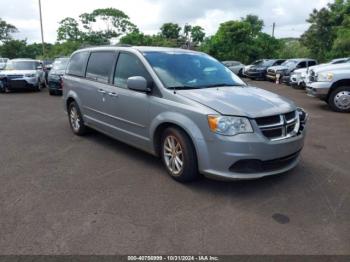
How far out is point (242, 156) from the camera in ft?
11.9

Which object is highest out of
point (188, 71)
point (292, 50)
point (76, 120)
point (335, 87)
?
point (292, 50)

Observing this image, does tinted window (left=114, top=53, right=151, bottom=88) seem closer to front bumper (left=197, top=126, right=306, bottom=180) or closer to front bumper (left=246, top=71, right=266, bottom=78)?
front bumper (left=197, top=126, right=306, bottom=180)

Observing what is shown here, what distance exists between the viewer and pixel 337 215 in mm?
3408

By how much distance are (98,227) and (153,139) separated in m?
1.61

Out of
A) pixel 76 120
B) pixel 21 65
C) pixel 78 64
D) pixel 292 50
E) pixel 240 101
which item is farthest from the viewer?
pixel 292 50

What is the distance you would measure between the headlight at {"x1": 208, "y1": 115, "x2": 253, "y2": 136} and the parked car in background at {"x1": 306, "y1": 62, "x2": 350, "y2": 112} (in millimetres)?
6767

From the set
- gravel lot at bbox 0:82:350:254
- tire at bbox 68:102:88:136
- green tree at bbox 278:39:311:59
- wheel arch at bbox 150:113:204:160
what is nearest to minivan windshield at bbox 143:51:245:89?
wheel arch at bbox 150:113:204:160

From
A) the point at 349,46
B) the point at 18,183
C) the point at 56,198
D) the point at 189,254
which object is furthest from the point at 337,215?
the point at 349,46

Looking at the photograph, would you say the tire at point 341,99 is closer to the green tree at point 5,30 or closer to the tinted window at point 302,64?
the tinted window at point 302,64

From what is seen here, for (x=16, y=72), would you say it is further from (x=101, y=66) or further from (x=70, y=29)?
(x=70, y=29)

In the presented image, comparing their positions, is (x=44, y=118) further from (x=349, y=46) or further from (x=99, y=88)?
(x=349, y=46)

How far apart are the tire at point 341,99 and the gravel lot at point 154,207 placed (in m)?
4.26

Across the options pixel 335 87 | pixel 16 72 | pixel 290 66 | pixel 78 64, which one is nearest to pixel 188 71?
pixel 78 64

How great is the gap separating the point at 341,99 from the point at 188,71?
21.2 ft
